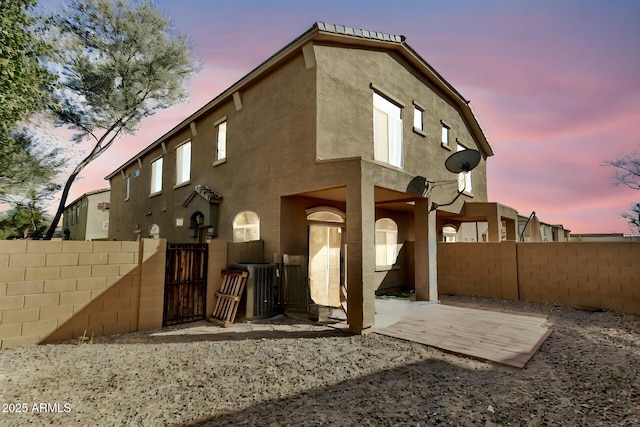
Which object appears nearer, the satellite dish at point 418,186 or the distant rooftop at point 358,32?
the distant rooftop at point 358,32

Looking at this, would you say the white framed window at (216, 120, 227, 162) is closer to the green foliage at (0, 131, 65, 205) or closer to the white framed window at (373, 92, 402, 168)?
the white framed window at (373, 92, 402, 168)

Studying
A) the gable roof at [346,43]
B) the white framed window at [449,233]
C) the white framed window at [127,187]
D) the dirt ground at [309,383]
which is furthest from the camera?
the white framed window at [127,187]

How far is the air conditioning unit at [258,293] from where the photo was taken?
7.57 metres

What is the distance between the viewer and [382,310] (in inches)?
330

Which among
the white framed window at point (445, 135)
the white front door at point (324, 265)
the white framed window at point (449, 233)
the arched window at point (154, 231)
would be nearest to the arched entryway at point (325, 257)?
the white front door at point (324, 265)

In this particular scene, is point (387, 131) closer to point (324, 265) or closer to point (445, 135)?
point (445, 135)

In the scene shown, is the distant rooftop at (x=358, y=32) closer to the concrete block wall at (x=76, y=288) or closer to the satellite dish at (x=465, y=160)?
the satellite dish at (x=465, y=160)

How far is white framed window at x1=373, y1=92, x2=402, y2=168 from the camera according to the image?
32.1ft

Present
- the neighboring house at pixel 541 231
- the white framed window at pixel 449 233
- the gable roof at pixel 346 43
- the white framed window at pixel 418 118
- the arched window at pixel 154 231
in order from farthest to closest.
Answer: the arched window at pixel 154 231, the white framed window at pixel 449 233, the neighboring house at pixel 541 231, the white framed window at pixel 418 118, the gable roof at pixel 346 43

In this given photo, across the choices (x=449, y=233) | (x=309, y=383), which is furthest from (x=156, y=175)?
(x=309, y=383)

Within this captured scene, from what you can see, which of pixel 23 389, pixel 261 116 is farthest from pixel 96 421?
pixel 261 116

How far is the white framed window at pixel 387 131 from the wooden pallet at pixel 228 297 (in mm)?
5489

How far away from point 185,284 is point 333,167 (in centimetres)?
457

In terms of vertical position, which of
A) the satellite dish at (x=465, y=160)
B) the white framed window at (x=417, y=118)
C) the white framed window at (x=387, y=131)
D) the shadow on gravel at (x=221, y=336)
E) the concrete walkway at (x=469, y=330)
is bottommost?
the shadow on gravel at (x=221, y=336)
